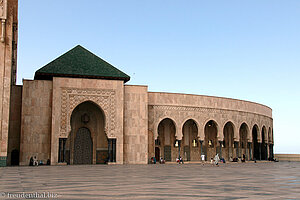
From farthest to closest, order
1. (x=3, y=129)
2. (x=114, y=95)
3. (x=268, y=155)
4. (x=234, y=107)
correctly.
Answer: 1. (x=268, y=155)
2. (x=234, y=107)
3. (x=114, y=95)
4. (x=3, y=129)

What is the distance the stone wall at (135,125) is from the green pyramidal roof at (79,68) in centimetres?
148

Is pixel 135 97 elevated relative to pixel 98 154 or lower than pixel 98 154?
elevated

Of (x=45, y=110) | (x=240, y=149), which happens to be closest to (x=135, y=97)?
(x=45, y=110)

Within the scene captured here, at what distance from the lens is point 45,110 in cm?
2295

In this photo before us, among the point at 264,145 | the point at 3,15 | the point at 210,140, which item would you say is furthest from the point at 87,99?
the point at 264,145

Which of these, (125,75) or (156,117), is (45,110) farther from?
(156,117)

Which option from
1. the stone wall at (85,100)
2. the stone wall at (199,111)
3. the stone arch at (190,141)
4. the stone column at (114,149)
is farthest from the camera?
the stone arch at (190,141)

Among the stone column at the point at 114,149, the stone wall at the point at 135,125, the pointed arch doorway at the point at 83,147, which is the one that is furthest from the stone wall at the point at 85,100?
the pointed arch doorway at the point at 83,147

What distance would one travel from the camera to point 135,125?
25.2 m

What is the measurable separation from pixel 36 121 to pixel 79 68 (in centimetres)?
481

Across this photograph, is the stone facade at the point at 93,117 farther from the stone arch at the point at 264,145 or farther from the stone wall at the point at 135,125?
the stone arch at the point at 264,145

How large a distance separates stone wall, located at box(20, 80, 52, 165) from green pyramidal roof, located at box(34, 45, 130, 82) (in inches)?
47.5

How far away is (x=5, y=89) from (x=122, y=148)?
28.3 ft

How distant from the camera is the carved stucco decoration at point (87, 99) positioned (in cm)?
2291
